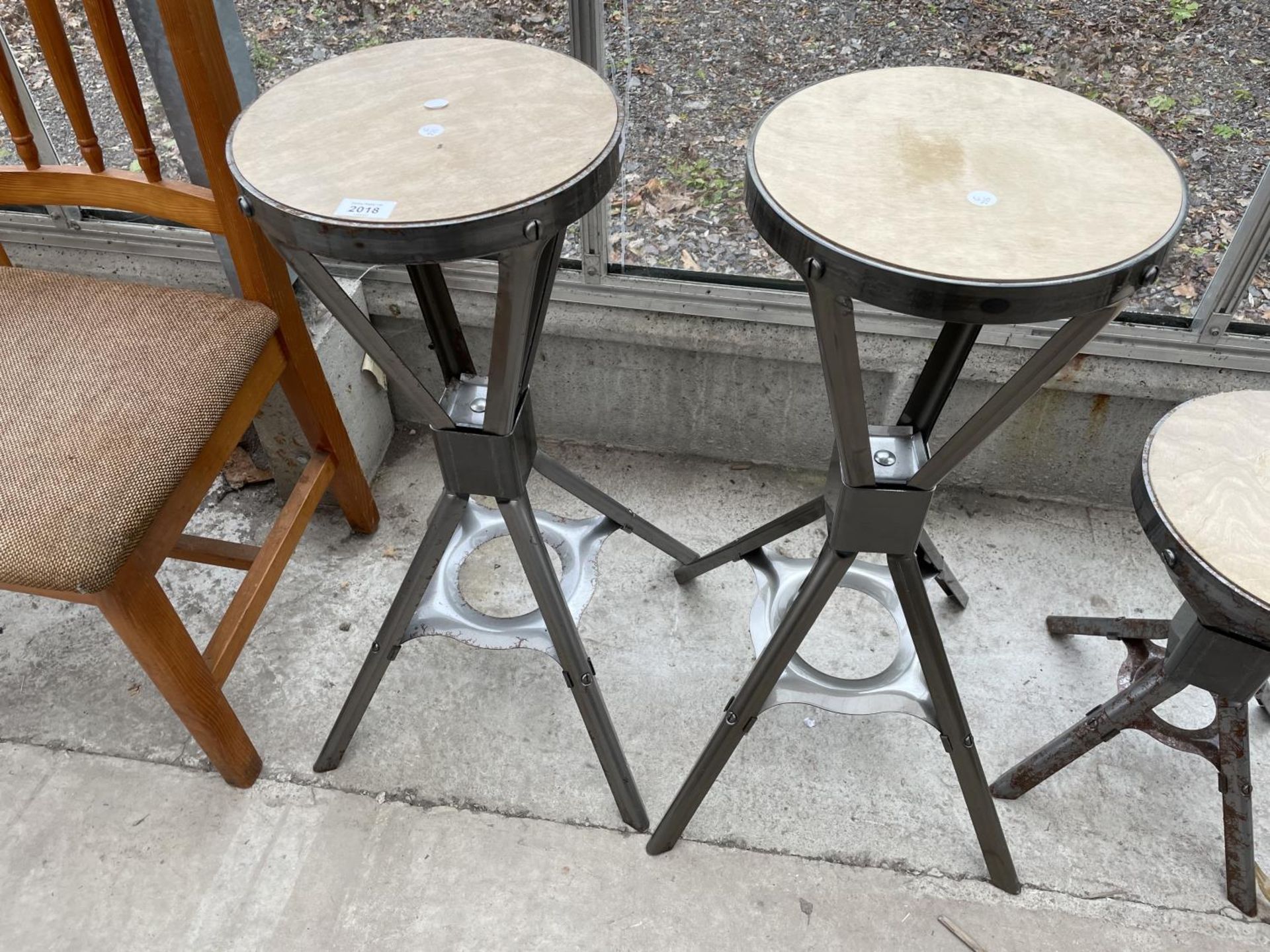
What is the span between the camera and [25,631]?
1.91 meters

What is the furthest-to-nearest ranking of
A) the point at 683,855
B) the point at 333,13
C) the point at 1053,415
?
the point at 1053,415, the point at 333,13, the point at 683,855

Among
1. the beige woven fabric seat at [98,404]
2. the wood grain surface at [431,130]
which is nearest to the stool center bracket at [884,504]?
the wood grain surface at [431,130]

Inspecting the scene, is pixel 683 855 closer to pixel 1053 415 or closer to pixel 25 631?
pixel 1053 415

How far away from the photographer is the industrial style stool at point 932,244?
0.94m

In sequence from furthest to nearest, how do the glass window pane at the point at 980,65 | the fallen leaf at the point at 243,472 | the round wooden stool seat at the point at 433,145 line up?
the fallen leaf at the point at 243,472, the glass window pane at the point at 980,65, the round wooden stool seat at the point at 433,145

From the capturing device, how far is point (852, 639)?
1918mm

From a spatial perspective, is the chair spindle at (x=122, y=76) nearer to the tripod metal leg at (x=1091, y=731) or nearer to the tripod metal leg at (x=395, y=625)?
the tripod metal leg at (x=395, y=625)

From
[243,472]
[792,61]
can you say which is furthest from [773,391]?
[243,472]

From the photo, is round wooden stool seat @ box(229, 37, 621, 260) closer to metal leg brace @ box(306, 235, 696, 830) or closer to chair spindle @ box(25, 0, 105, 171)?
metal leg brace @ box(306, 235, 696, 830)

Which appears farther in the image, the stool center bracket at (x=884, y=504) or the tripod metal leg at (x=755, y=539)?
the tripod metal leg at (x=755, y=539)

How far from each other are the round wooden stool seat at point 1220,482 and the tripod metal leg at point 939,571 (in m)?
0.40

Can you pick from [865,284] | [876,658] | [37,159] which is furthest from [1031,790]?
[37,159]

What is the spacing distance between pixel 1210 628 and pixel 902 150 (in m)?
0.82

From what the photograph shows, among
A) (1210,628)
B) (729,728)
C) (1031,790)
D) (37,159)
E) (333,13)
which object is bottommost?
(1031,790)
